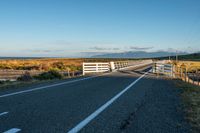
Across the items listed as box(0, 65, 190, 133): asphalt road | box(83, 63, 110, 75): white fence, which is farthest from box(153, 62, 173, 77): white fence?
box(0, 65, 190, 133): asphalt road

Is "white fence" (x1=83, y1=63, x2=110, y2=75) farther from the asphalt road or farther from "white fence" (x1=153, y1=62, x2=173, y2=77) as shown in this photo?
the asphalt road

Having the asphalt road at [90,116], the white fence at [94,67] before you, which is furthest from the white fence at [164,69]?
the asphalt road at [90,116]

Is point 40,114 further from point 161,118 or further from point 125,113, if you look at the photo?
point 161,118

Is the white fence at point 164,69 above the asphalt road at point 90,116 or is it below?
below

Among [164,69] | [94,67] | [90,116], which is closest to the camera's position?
[90,116]

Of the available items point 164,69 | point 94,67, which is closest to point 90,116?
point 94,67

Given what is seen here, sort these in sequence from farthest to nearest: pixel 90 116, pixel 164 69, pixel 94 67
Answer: pixel 94 67, pixel 164 69, pixel 90 116

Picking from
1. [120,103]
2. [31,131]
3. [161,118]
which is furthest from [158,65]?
[31,131]

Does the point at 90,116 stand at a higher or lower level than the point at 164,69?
higher

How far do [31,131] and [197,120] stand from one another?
412 centimetres

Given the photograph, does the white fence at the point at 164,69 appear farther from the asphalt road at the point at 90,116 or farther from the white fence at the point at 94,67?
the asphalt road at the point at 90,116

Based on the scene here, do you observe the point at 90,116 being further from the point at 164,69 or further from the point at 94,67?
the point at 164,69

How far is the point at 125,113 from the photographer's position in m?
7.70

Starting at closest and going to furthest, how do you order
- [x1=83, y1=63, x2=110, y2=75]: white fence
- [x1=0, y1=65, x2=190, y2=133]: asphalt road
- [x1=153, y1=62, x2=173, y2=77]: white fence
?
[x1=0, y1=65, x2=190, y2=133]: asphalt road < [x1=153, y1=62, x2=173, y2=77]: white fence < [x1=83, y1=63, x2=110, y2=75]: white fence
